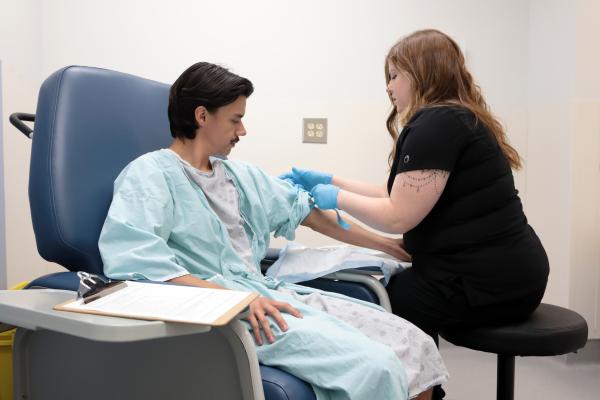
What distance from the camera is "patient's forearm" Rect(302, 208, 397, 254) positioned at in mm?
1589

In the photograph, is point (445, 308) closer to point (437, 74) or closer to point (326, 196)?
point (326, 196)

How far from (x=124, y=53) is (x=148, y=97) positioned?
3.61ft

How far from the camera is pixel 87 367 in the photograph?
1.03 meters

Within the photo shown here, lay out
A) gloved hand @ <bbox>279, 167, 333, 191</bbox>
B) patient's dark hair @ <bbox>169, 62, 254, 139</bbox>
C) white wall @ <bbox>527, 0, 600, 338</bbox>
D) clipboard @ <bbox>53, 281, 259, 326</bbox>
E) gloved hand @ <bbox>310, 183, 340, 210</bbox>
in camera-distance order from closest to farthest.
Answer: clipboard @ <bbox>53, 281, 259, 326</bbox>, patient's dark hair @ <bbox>169, 62, 254, 139</bbox>, gloved hand @ <bbox>310, 183, 340, 210</bbox>, gloved hand @ <bbox>279, 167, 333, 191</bbox>, white wall @ <bbox>527, 0, 600, 338</bbox>

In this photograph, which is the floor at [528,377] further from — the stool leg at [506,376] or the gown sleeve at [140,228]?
the gown sleeve at [140,228]

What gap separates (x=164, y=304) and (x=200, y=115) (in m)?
0.70

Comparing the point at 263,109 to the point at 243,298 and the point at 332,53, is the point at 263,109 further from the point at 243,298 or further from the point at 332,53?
the point at 243,298

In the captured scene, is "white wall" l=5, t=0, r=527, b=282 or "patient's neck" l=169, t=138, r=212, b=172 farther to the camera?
"white wall" l=5, t=0, r=527, b=282

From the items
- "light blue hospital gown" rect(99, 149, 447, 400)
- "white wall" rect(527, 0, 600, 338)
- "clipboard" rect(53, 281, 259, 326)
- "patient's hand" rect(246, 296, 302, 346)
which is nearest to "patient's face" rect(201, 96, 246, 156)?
"light blue hospital gown" rect(99, 149, 447, 400)

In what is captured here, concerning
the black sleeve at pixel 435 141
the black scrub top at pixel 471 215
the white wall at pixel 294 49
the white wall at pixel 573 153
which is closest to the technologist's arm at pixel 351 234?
the black scrub top at pixel 471 215

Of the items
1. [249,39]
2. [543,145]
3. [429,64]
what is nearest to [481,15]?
[543,145]

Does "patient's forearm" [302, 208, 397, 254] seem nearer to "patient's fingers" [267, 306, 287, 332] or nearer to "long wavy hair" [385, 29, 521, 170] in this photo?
"long wavy hair" [385, 29, 521, 170]

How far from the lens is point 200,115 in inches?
54.4

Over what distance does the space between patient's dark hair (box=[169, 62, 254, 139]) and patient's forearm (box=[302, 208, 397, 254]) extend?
427 mm
